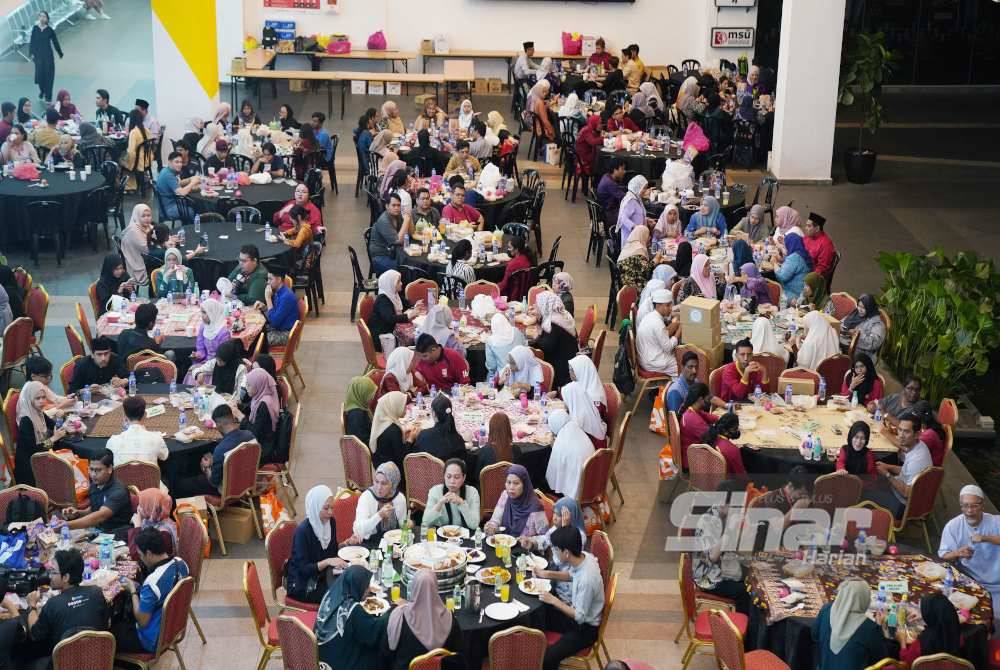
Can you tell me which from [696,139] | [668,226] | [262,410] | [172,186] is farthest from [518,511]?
[696,139]

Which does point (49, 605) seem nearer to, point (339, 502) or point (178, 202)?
point (339, 502)

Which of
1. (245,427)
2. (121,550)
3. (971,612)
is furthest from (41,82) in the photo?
(971,612)

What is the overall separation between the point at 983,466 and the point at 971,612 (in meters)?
4.80

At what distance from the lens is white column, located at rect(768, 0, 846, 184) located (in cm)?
2334

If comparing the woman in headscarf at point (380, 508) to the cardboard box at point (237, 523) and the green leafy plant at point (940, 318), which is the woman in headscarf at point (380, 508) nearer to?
the cardboard box at point (237, 523)

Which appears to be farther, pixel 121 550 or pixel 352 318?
pixel 352 318

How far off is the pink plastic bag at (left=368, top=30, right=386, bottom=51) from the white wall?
0.39 metres

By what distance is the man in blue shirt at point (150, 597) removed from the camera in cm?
905

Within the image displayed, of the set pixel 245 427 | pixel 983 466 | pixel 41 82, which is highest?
pixel 41 82

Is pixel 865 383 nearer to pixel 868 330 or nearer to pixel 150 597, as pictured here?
pixel 868 330

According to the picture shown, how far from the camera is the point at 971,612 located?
9336mm

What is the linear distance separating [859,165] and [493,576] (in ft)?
55.7

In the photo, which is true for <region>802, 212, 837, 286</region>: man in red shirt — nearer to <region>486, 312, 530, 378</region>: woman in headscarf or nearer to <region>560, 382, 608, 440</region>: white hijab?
<region>486, 312, 530, 378</region>: woman in headscarf

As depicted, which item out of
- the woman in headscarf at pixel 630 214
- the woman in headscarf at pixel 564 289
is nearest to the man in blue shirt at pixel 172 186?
the woman in headscarf at pixel 630 214
